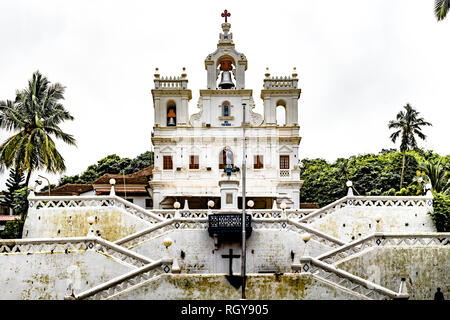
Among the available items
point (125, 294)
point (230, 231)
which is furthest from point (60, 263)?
point (230, 231)

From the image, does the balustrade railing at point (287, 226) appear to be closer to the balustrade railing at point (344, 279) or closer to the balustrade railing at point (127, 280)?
the balustrade railing at point (344, 279)

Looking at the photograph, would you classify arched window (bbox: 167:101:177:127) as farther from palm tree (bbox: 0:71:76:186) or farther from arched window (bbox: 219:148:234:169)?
palm tree (bbox: 0:71:76:186)

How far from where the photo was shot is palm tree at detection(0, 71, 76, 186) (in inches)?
1404

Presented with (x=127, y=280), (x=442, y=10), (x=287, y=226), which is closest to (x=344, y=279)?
(x=287, y=226)

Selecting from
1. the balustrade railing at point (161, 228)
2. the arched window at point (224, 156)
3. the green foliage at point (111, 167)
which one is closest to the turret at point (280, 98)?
the arched window at point (224, 156)

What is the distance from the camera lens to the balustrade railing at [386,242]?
22766 mm

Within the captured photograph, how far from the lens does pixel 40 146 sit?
119 feet

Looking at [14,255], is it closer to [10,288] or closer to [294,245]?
[10,288]

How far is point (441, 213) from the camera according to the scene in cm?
2816

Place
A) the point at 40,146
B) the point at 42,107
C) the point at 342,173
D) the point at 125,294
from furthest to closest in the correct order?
the point at 342,173 → the point at 42,107 → the point at 40,146 → the point at 125,294

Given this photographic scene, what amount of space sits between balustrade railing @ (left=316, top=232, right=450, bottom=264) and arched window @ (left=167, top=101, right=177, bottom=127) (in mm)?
20855

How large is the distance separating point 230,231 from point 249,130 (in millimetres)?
14693

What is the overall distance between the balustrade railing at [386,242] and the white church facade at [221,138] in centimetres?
1472

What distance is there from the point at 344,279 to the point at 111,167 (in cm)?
5274
